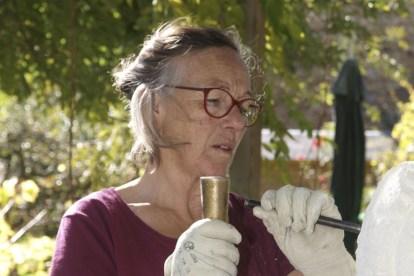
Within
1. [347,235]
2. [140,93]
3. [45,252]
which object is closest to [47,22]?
[45,252]

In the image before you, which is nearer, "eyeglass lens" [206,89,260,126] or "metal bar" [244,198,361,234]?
"metal bar" [244,198,361,234]

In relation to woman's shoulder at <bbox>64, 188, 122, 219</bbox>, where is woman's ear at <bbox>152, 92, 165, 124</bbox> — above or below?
above

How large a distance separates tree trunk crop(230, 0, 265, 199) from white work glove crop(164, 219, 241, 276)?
1603mm

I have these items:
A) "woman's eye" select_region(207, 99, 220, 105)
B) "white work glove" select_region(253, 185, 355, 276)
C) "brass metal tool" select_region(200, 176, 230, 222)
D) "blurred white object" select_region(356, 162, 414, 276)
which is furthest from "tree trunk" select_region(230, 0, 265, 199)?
"blurred white object" select_region(356, 162, 414, 276)

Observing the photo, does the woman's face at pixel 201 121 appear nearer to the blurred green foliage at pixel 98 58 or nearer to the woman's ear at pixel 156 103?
the woman's ear at pixel 156 103

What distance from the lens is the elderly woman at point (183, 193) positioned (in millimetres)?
1691

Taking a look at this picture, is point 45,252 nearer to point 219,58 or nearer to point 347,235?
point 219,58

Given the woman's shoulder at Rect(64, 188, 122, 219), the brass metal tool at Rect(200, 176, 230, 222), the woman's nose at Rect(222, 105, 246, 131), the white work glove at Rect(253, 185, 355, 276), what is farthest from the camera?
the woman's nose at Rect(222, 105, 246, 131)

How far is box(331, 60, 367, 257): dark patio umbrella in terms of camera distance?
5512 mm

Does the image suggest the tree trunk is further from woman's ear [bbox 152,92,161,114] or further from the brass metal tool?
the brass metal tool

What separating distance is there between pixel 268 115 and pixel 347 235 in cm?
222

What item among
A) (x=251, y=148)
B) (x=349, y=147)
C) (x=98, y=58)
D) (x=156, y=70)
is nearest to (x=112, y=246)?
(x=156, y=70)

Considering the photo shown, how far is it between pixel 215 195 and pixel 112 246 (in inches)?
21.5

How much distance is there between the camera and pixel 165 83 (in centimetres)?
199
